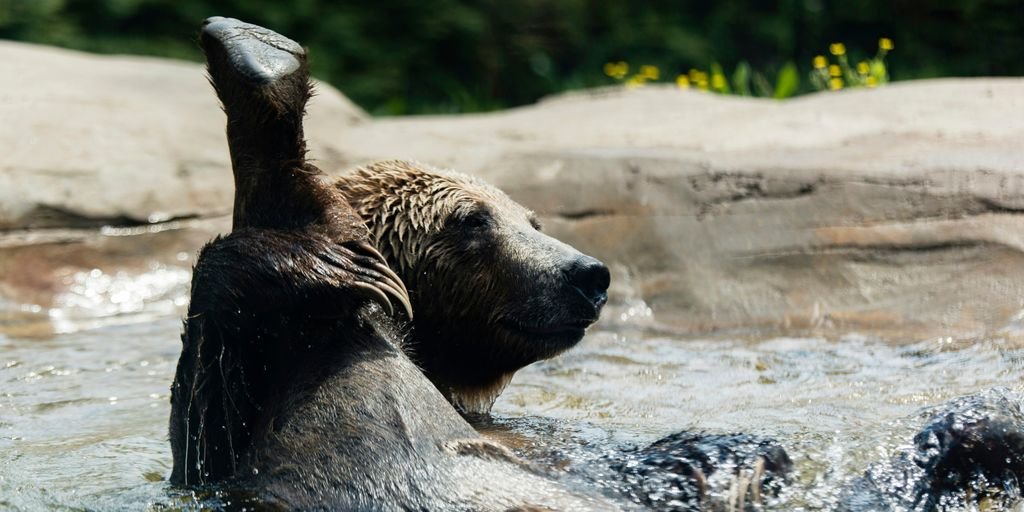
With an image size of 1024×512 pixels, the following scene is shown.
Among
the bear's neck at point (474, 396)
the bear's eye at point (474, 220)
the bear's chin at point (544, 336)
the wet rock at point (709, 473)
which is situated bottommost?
the bear's neck at point (474, 396)

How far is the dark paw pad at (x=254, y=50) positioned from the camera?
3.49m

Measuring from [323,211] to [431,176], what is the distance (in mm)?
713

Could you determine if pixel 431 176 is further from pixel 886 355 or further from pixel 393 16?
pixel 393 16

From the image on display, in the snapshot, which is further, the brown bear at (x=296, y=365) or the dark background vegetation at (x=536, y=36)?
the dark background vegetation at (x=536, y=36)

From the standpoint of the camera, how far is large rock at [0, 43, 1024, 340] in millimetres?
6445

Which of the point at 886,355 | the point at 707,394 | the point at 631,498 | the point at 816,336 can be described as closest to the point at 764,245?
the point at 816,336

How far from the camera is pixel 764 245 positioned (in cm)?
682

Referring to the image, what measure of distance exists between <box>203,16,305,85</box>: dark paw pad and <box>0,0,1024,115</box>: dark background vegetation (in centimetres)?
896

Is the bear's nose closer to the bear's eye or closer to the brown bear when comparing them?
the bear's eye

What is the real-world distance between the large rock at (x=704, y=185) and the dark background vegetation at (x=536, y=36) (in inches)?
153

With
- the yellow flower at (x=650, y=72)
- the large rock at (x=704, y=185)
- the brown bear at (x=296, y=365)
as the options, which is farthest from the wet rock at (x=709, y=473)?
the yellow flower at (x=650, y=72)

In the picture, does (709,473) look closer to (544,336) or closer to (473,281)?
(544,336)

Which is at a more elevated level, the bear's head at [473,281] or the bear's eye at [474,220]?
the bear's eye at [474,220]

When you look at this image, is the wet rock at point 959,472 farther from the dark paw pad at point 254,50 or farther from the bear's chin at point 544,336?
the dark paw pad at point 254,50
